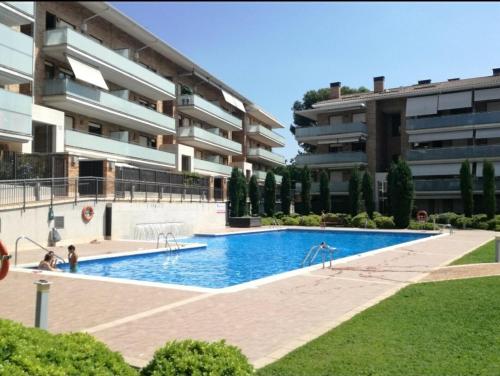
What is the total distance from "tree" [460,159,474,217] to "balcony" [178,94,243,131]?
23726 millimetres

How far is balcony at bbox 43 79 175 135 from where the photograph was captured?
92.3 ft

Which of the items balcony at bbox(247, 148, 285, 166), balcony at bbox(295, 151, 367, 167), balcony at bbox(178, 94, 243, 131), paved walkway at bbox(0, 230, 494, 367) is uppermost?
balcony at bbox(178, 94, 243, 131)

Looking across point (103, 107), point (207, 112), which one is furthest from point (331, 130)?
point (103, 107)

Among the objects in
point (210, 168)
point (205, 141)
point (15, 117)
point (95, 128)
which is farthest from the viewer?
point (210, 168)

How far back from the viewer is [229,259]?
23.0m

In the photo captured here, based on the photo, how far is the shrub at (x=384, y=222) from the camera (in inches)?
1519

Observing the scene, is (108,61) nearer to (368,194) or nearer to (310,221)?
(310,221)

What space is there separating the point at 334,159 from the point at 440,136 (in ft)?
35.7

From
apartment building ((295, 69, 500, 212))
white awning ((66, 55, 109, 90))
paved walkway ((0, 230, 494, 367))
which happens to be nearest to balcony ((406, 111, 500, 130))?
apartment building ((295, 69, 500, 212))

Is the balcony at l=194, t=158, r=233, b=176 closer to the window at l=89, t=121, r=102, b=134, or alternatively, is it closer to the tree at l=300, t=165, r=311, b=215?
the tree at l=300, t=165, r=311, b=215

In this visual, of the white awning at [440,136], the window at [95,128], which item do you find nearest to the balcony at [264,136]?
the white awning at [440,136]

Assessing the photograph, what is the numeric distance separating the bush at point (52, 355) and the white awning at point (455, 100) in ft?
157

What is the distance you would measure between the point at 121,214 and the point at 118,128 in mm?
10883

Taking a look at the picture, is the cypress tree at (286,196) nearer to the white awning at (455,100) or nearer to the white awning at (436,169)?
the white awning at (436,169)
